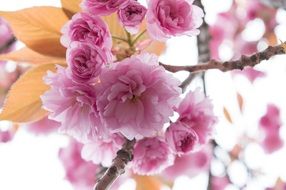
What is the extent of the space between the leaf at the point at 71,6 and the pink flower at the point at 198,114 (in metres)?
0.21

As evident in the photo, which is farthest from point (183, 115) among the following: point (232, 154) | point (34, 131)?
point (34, 131)

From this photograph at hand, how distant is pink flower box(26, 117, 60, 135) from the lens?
173 centimetres

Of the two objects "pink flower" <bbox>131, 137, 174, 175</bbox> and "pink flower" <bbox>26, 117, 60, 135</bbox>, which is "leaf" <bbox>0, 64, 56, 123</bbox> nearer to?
"pink flower" <bbox>131, 137, 174, 175</bbox>

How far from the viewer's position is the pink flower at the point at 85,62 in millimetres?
679

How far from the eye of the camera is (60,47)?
31.9 inches

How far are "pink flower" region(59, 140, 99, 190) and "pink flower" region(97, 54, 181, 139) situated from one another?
0.79 m

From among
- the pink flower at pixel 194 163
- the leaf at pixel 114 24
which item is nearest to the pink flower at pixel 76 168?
the pink flower at pixel 194 163

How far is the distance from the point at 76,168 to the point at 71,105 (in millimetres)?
792

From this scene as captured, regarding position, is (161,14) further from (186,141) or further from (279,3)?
(279,3)

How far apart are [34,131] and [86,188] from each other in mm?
336

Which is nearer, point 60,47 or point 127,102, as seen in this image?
point 127,102

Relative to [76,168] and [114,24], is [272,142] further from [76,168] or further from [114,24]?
[114,24]

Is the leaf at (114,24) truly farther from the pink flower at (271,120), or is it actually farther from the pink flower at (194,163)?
the pink flower at (271,120)

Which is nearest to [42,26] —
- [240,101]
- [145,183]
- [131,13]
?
[131,13]
